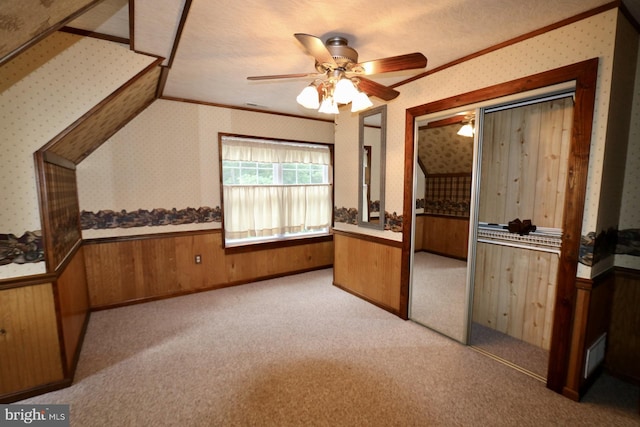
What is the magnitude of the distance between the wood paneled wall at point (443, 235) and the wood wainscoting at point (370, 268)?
101 inches

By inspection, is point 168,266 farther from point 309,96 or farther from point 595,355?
point 595,355

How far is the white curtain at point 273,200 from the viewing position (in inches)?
153

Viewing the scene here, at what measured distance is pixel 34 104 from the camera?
1.82 meters

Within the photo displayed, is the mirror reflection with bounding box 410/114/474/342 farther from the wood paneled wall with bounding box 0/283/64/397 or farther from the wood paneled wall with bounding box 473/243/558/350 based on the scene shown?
the wood paneled wall with bounding box 0/283/64/397

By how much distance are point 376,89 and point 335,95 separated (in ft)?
1.48

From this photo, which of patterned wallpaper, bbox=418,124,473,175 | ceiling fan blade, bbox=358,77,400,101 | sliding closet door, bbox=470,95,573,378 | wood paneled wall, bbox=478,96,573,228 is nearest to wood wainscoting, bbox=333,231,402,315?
sliding closet door, bbox=470,95,573,378

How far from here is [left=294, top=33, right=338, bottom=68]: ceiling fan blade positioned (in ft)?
4.59

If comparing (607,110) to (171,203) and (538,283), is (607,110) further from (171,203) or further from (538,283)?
(171,203)

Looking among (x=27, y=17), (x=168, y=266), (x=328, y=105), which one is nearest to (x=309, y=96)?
(x=328, y=105)

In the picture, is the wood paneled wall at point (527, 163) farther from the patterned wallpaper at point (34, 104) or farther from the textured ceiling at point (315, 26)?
the patterned wallpaper at point (34, 104)

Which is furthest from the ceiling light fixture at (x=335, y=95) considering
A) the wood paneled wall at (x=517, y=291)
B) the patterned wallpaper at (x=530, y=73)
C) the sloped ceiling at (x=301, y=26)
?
the wood paneled wall at (x=517, y=291)

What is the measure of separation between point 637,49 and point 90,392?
14.3 feet

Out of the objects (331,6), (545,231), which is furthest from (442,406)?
(331,6)

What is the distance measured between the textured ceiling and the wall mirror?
0.86 m
